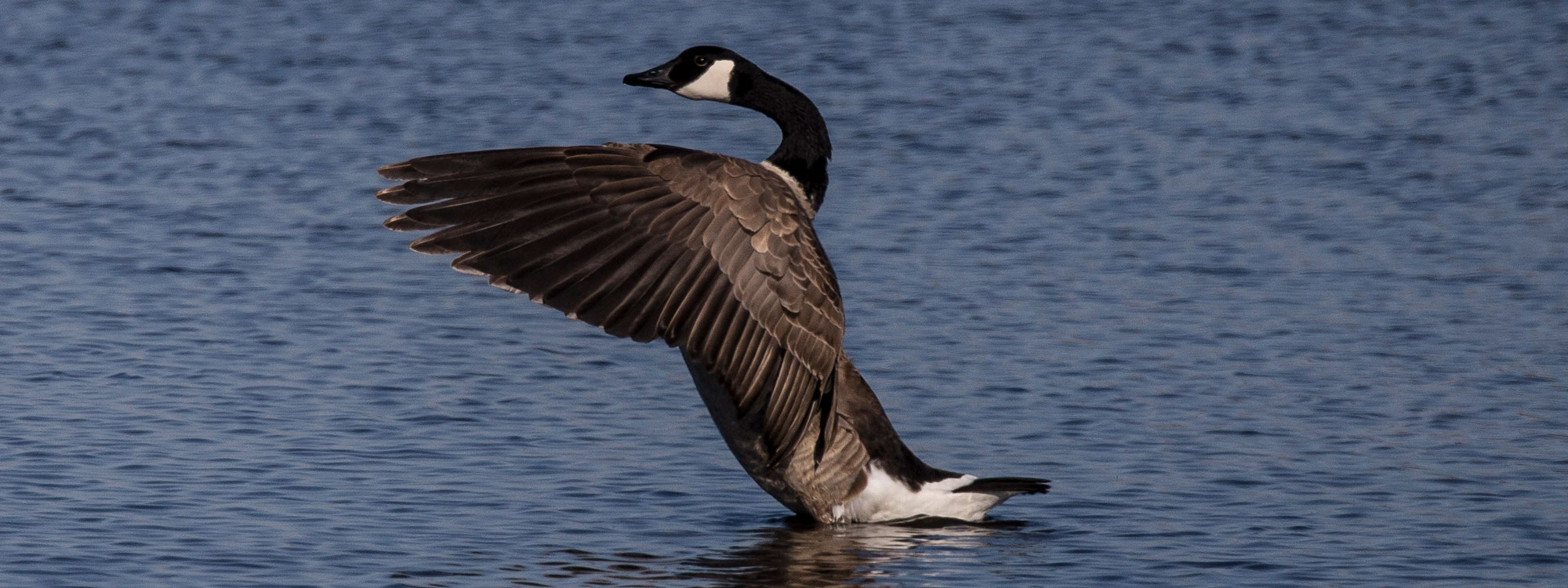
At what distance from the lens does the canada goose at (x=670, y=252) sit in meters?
6.91

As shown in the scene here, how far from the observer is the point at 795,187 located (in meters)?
8.46

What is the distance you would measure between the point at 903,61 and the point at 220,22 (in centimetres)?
779

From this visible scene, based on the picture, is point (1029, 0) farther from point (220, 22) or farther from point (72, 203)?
point (72, 203)

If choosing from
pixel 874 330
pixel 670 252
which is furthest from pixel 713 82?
pixel 874 330

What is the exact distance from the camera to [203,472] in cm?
908

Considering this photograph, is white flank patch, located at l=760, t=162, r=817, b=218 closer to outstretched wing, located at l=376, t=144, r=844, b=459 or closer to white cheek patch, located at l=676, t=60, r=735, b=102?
white cheek patch, located at l=676, t=60, r=735, b=102

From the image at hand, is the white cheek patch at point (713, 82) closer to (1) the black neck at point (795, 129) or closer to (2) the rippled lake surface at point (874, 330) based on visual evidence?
(1) the black neck at point (795, 129)

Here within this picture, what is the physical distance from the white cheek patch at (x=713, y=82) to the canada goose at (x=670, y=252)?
75cm

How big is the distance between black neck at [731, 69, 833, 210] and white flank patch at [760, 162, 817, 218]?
13 millimetres

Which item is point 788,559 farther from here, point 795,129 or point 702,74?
point 702,74

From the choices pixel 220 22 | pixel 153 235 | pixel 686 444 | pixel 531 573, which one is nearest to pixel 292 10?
pixel 220 22

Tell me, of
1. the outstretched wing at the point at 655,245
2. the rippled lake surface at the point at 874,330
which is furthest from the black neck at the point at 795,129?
the rippled lake surface at the point at 874,330

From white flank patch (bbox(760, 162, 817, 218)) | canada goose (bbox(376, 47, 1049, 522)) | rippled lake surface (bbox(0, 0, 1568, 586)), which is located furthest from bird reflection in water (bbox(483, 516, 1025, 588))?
white flank patch (bbox(760, 162, 817, 218))

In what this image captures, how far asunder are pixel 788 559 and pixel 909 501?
2.42 ft
